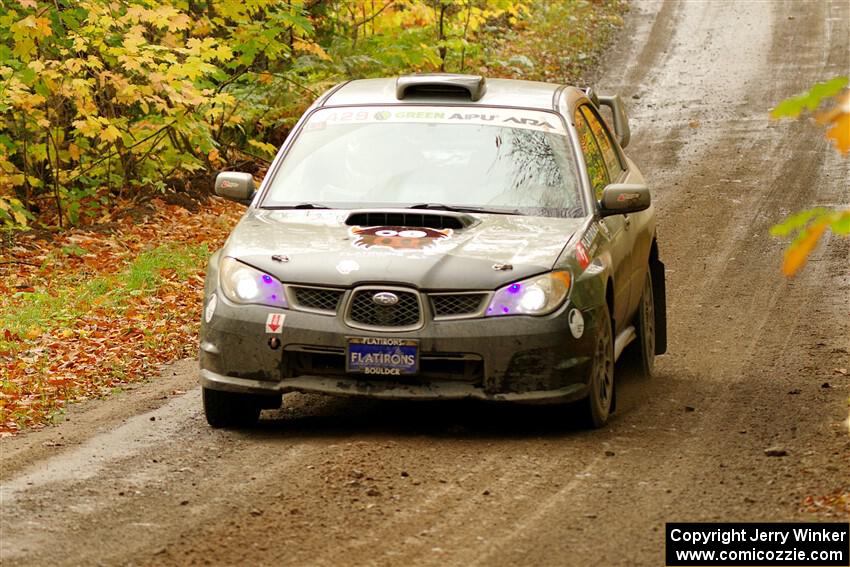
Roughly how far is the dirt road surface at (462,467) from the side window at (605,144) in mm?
1371

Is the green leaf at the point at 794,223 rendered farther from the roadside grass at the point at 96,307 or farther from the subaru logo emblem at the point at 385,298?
the roadside grass at the point at 96,307

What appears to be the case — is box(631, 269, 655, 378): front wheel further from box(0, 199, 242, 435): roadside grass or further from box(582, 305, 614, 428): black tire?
box(0, 199, 242, 435): roadside grass

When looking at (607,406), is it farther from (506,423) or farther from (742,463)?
(742,463)

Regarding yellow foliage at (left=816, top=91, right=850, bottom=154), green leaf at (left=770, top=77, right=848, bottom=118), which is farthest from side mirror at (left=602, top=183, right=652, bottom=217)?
yellow foliage at (left=816, top=91, right=850, bottom=154)

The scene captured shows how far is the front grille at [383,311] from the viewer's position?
6.89m

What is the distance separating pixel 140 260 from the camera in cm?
1285

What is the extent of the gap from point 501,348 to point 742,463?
1.28m

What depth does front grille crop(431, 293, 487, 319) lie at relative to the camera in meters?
6.89

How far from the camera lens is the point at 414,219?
7.55 meters

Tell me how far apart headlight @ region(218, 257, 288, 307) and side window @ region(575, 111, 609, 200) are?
82.2 inches

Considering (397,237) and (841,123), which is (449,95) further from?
(841,123)

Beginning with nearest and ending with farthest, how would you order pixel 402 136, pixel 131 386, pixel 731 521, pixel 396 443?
pixel 731 521
pixel 396 443
pixel 402 136
pixel 131 386

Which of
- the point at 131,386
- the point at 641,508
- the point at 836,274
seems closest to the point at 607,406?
the point at 641,508

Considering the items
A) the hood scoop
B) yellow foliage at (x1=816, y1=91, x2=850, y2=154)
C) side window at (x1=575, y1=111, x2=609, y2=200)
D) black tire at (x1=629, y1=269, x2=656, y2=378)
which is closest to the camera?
yellow foliage at (x1=816, y1=91, x2=850, y2=154)
